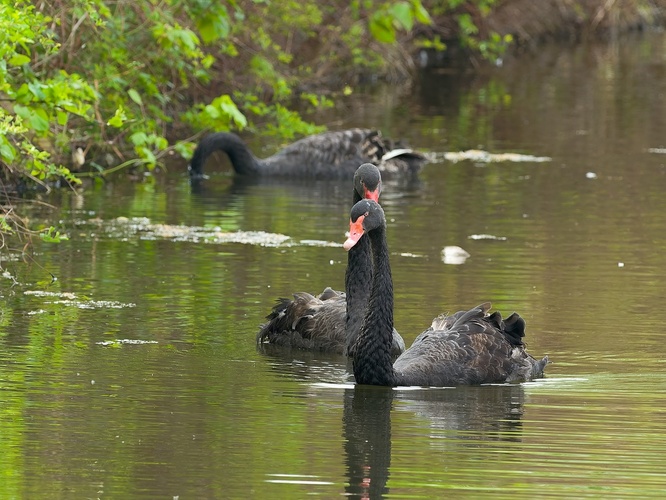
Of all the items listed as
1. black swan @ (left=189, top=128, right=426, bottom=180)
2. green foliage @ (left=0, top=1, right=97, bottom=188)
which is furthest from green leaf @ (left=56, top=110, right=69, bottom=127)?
black swan @ (left=189, top=128, right=426, bottom=180)

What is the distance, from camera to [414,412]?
898cm

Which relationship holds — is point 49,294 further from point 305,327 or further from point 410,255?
point 410,255

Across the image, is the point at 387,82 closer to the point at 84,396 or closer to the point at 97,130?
the point at 97,130

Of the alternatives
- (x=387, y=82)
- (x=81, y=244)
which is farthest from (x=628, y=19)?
(x=81, y=244)

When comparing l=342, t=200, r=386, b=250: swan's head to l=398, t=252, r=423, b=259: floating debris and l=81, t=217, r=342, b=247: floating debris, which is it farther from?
l=81, t=217, r=342, b=247: floating debris

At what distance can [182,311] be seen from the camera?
11812 millimetres

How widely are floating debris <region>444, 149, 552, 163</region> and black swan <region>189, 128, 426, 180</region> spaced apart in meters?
1.21

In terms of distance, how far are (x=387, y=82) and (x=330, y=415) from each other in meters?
25.6

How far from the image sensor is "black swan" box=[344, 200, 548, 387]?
31.1 ft

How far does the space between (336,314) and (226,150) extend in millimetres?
9160

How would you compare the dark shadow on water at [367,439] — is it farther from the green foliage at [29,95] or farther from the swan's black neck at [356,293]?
the green foliage at [29,95]

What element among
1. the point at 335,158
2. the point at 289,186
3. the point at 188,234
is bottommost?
the point at 188,234

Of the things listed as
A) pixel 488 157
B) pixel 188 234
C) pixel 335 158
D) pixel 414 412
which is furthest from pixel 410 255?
pixel 488 157

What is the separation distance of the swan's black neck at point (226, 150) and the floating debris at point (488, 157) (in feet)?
10.1
